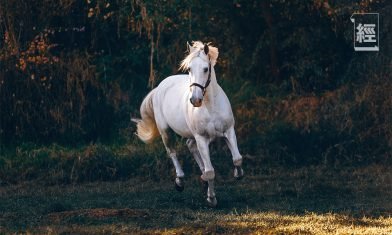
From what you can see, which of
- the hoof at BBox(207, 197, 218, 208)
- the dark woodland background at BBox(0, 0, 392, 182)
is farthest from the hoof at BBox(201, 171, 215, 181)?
the dark woodland background at BBox(0, 0, 392, 182)

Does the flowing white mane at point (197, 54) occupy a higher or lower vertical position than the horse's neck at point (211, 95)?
higher

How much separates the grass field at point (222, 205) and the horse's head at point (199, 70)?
1236 mm

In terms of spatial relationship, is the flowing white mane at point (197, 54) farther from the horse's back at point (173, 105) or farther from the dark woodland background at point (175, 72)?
the dark woodland background at point (175, 72)

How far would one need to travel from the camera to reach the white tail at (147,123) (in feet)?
41.1

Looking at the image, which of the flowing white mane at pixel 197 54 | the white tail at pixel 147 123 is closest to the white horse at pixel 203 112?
the flowing white mane at pixel 197 54

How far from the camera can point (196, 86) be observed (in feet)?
32.3

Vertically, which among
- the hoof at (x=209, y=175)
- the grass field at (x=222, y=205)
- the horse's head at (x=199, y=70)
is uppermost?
the horse's head at (x=199, y=70)

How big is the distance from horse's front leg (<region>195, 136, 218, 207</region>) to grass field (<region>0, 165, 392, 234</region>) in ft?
0.43

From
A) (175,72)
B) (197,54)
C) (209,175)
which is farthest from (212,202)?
(175,72)

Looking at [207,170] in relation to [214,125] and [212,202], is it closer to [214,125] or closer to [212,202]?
[212,202]

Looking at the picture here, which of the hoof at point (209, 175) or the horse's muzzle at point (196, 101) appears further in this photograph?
the hoof at point (209, 175)

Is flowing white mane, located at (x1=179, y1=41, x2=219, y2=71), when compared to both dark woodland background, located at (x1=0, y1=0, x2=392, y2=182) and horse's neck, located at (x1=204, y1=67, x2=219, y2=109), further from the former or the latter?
dark woodland background, located at (x1=0, y1=0, x2=392, y2=182)

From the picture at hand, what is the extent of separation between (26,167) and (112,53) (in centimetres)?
395

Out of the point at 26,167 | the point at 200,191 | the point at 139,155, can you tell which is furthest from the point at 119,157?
the point at 200,191
